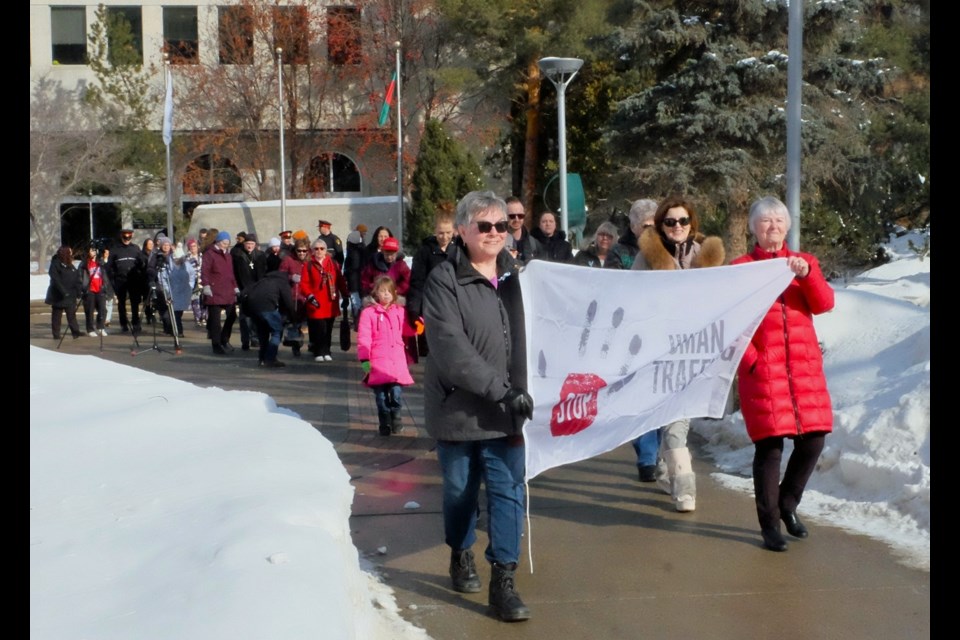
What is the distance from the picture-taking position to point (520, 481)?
5613mm

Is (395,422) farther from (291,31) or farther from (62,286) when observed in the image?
(291,31)

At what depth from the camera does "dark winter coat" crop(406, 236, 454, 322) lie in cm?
972

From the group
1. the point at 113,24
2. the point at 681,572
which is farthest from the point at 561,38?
the point at 681,572

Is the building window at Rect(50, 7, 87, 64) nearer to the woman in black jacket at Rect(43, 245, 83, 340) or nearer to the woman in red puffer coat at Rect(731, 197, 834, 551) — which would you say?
the woman in black jacket at Rect(43, 245, 83, 340)

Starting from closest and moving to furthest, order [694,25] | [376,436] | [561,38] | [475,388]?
[475,388] < [376,436] < [694,25] < [561,38]

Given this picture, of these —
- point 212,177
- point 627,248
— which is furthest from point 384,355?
point 212,177

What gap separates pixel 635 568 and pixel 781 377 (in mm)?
1271

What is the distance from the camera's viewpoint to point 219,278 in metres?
17.5

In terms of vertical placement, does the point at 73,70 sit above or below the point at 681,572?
above

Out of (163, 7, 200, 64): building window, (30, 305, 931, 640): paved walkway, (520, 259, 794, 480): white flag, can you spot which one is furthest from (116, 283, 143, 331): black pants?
(163, 7, 200, 64): building window

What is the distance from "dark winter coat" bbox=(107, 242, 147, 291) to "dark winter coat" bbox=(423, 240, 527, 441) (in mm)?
16452

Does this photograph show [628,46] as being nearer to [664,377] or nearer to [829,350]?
[829,350]

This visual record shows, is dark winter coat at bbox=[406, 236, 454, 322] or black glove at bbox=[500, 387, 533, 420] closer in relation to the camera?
black glove at bbox=[500, 387, 533, 420]

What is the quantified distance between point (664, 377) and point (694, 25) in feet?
49.4
